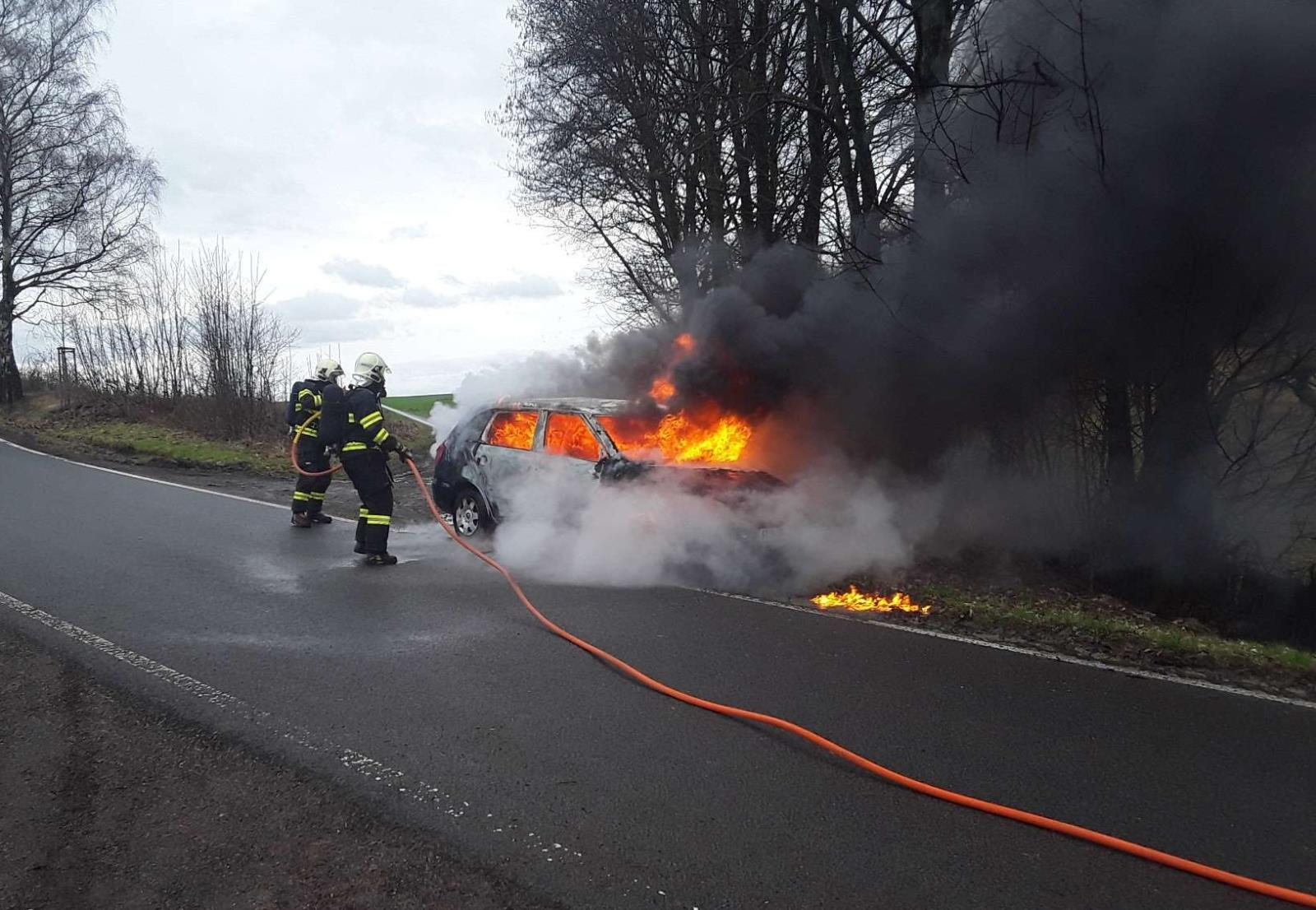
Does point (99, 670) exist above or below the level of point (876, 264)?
below

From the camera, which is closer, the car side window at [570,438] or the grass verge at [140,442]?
the car side window at [570,438]

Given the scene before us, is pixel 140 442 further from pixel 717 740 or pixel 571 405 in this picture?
pixel 717 740

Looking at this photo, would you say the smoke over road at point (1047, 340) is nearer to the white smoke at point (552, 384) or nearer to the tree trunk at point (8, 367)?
the white smoke at point (552, 384)

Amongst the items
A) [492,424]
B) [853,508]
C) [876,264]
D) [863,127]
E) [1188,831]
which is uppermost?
[863,127]

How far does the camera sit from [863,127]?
1020cm

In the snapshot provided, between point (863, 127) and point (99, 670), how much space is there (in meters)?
9.27

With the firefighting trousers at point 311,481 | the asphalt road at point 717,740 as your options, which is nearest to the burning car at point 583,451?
the asphalt road at point 717,740

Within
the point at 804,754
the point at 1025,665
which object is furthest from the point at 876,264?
the point at 804,754

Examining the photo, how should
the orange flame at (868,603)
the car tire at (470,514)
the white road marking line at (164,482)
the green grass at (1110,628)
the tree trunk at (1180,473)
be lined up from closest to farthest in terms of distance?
the green grass at (1110,628) < the orange flame at (868,603) < the tree trunk at (1180,473) < the car tire at (470,514) < the white road marking line at (164,482)

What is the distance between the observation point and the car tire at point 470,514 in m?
8.48

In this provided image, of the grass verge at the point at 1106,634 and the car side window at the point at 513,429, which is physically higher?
the car side window at the point at 513,429

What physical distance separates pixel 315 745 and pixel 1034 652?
158 inches

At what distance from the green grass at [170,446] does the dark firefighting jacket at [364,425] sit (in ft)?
23.4

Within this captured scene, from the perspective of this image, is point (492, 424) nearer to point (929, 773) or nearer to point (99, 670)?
point (99, 670)
